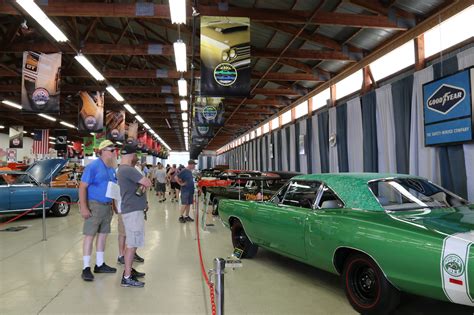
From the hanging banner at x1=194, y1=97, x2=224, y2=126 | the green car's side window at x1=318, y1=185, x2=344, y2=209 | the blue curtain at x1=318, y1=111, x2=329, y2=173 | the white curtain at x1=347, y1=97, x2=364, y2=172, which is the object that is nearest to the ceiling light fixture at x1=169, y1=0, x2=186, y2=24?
the green car's side window at x1=318, y1=185, x2=344, y2=209

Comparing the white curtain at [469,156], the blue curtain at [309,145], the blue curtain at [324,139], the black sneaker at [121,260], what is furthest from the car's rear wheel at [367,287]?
the blue curtain at [309,145]

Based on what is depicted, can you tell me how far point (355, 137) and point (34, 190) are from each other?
9.81 meters

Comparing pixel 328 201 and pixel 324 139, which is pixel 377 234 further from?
pixel 324 139

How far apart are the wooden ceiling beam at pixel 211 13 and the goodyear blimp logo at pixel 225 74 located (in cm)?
142

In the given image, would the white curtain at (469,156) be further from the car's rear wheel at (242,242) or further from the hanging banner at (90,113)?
the hanging banner at (90,113)

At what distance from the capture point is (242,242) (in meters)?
6.24

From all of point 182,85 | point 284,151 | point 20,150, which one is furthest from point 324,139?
point 20,150

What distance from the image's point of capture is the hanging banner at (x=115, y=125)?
747 inches

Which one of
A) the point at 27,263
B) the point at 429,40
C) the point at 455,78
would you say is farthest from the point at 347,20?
the point at 27,263

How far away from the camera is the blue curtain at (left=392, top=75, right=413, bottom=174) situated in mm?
8641

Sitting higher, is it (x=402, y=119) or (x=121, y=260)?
(x=402, y=119)

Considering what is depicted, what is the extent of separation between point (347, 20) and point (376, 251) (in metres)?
6.79

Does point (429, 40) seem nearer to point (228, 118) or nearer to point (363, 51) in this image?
point (363, 51)

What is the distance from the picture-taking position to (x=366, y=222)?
3543 mm
